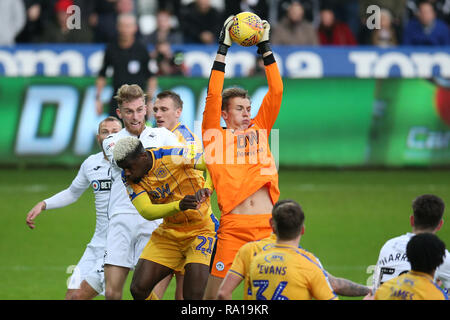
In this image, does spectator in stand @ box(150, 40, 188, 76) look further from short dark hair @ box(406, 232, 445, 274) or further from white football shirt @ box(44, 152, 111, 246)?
short dark hair @ box(406, 232, 445, 274)

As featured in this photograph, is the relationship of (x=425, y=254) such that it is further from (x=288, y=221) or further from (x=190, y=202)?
(x=190, y=202)

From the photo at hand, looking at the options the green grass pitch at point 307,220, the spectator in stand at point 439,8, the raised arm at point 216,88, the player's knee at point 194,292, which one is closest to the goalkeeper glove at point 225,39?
the raised arm at point 216,88

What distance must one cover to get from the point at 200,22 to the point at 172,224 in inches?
501

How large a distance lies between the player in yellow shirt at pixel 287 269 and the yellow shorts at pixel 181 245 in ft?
5.86

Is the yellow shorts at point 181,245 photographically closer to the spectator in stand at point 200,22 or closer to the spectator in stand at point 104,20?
the spectator in stand at point 200,22

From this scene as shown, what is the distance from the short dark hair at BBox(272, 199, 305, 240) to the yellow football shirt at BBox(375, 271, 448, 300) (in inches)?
26.3

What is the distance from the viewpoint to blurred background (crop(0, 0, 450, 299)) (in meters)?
12.5

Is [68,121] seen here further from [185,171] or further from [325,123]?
[185,171]

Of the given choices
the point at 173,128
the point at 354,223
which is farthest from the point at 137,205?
the point at 354,223

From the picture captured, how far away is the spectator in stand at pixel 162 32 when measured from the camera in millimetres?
18906

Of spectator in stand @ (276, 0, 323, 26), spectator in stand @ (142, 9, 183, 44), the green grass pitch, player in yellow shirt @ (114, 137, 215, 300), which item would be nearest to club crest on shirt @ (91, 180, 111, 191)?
player in yellow shirt @ (114, 137, 215, 300)

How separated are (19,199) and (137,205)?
25.5 ft

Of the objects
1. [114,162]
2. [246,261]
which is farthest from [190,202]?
[114,162]

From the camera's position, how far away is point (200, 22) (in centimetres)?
1966
